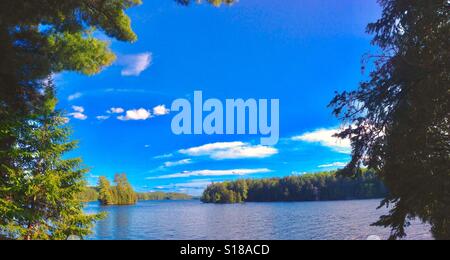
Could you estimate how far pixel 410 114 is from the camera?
330 inches

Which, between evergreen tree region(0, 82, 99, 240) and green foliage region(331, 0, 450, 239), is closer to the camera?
green foliage region(331, 0, 450, 239)

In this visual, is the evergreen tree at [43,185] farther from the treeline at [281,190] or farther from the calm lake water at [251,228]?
the treeline at [281,190]

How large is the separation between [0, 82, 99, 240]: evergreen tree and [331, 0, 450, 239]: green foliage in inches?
375

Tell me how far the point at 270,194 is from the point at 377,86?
96.1 metres

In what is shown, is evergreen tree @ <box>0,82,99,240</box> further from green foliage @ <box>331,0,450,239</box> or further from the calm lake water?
green foliage @ <box>331,0,450,239</box>

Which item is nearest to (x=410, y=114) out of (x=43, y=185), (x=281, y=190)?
(x=43, y=185)

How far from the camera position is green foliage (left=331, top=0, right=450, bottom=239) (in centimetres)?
786

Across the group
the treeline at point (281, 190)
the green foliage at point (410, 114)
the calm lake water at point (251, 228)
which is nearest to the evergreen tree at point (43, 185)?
the calm lake water at point (251, 228)

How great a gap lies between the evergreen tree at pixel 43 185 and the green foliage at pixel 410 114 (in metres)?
9.51

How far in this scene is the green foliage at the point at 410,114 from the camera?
786cm

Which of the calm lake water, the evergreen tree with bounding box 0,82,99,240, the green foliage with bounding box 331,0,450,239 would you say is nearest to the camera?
the green foliage with bounding box 331,0,450,239

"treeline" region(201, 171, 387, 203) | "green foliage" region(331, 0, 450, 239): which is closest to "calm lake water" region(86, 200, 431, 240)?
"green foliage" region(331, 0, 450, 239)
